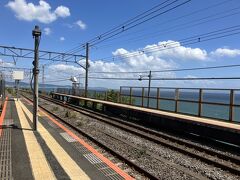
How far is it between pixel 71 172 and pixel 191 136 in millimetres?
7368

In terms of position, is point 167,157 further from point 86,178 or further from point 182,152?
point 86,178

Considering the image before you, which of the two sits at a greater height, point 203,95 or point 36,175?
point 203,95

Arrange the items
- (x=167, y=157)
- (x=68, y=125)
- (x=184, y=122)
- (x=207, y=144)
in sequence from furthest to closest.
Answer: (x=68, y=125) < (x=184, y=122) < (x=207, y=144) < (x=167, y=157)

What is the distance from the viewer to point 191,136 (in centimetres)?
1356

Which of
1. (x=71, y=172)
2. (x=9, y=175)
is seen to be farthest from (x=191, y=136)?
(x=9, y=175)

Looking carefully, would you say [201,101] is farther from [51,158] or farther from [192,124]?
[51,158]

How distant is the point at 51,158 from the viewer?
346 inches

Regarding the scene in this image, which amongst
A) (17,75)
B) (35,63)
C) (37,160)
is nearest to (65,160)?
(37,160)

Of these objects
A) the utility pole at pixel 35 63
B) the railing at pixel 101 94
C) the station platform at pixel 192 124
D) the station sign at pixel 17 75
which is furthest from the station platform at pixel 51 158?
the station sign at pixel 17 75

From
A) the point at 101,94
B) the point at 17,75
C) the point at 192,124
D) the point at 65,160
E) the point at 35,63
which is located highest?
the point at 17,75

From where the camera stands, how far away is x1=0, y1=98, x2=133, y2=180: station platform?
7383 mm

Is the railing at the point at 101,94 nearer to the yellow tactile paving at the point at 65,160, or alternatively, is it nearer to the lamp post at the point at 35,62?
the lamp post at the point at 35,62

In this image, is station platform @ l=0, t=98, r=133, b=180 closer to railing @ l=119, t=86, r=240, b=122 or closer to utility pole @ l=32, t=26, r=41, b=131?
utility pole @ l=32, t=26, r=41, b=131

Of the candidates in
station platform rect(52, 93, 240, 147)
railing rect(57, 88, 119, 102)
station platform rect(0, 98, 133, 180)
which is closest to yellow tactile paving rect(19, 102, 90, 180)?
station platform rect(0, 98, 133, 180)
